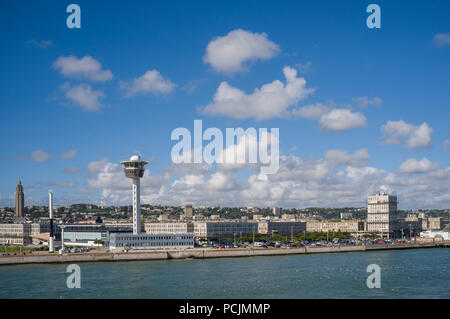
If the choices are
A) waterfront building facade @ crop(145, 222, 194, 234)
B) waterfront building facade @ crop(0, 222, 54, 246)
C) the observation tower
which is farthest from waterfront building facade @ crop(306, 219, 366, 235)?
the observation tower

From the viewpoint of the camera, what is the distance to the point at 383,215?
154625 millimetres

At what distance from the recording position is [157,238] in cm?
Result: 8725

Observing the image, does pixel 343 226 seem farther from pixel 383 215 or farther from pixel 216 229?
pixel 216 229

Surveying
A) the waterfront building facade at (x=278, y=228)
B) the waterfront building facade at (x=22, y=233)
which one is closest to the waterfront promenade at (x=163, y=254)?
the waterfront building facade at (x=22, y=233)

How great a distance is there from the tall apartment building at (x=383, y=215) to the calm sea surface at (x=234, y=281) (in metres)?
88.9

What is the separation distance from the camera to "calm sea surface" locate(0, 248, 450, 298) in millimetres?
40656

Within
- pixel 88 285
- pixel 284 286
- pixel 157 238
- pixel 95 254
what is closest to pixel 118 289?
pixel 88 285

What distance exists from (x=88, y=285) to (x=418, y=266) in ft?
125

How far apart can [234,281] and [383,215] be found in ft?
381

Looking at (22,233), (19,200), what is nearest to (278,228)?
(22,233)

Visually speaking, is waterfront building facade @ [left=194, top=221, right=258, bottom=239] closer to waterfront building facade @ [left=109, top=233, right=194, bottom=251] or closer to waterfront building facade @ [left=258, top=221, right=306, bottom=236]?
waterfront building facade @ [left=258, top=221, right=306, bottom=236]

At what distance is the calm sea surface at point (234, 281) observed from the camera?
40.7 metres

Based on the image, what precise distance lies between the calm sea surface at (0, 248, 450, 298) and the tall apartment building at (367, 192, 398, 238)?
8893 cm

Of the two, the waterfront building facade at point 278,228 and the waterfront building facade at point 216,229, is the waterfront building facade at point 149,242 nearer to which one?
the waterfront building facade at point 216,229
